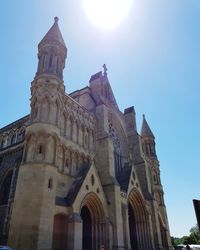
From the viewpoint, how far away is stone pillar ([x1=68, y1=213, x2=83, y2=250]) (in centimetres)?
1620

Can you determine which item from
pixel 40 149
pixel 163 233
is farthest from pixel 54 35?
pixel 163 233

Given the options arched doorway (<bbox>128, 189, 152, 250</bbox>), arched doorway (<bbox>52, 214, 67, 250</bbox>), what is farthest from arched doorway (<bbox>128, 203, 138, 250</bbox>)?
arched doorway (<bbox>52, 214, 67, 250</bbox>)

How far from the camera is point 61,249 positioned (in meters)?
17.0

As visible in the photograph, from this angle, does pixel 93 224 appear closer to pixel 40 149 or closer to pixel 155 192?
pixel 40 149

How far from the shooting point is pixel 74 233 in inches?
646

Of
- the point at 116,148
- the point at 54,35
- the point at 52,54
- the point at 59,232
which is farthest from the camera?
the point at 116,148

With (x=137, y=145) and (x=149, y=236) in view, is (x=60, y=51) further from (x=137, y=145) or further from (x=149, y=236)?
(x=149, y=236)

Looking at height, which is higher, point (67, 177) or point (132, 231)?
point (67, 177)

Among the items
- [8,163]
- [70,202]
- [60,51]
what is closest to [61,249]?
[70,202]

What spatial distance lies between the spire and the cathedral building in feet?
0.31

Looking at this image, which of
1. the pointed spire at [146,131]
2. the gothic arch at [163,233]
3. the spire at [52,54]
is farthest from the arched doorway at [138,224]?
the spire at [52,54]

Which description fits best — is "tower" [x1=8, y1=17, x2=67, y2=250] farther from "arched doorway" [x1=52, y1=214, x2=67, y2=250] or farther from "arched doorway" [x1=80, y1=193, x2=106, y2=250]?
"arched doorway" [x1=80, y1=193, x2=106, y2=250]

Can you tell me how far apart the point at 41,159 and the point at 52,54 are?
11.4m

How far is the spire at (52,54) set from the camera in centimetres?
2289
